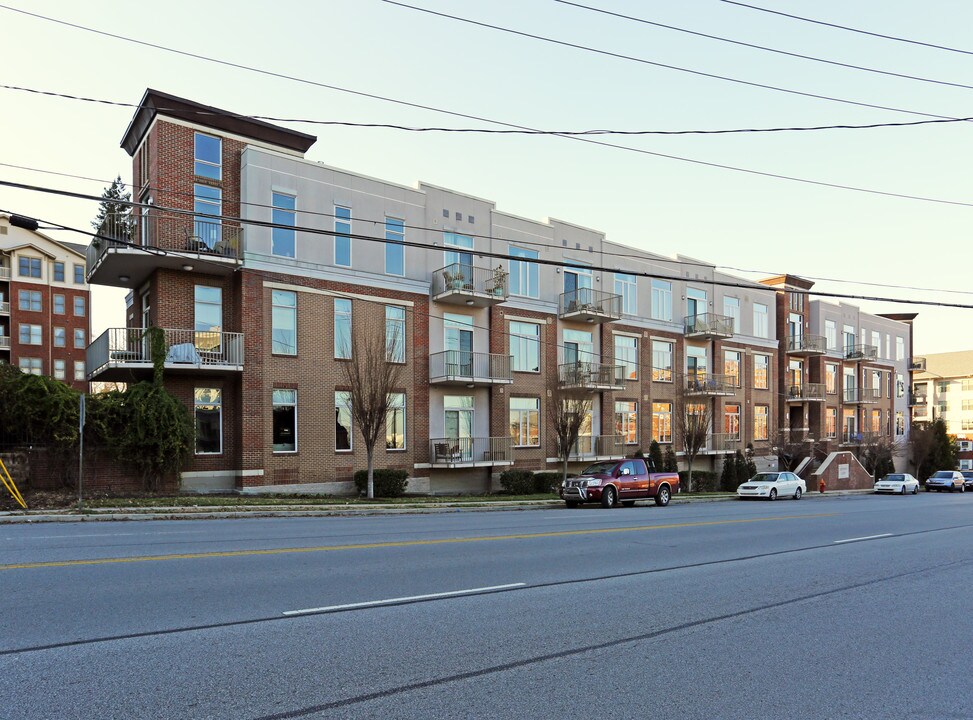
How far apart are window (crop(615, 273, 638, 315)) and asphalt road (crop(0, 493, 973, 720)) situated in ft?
93.2

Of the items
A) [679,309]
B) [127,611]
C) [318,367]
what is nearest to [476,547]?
[127,611]

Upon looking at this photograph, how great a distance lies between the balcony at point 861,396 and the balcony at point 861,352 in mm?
2600

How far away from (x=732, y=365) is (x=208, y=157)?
3422 centimetres

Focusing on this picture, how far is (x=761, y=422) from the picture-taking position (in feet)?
165

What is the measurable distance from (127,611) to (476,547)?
6166 mm

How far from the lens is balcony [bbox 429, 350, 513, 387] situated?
3138cm

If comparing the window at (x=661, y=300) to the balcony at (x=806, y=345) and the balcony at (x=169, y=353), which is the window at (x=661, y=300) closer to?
the balcony at (x=806, y=345)

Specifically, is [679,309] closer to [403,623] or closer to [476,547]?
[476,547]

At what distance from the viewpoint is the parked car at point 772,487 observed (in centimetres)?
3494

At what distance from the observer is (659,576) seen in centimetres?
997

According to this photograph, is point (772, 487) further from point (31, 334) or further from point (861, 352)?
point (31, 334)

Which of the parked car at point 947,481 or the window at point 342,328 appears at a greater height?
the window at point 342,328

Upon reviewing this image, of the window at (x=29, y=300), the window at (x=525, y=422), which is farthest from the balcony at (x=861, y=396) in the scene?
the window at (x=29, y=300)

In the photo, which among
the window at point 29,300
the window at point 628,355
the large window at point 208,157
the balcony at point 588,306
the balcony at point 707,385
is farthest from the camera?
the window at point 29,300
